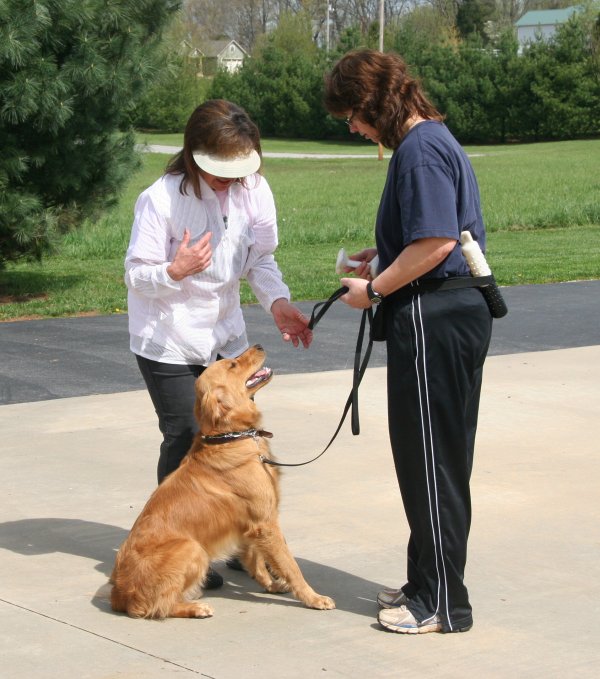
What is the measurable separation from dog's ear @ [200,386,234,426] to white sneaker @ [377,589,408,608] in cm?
96

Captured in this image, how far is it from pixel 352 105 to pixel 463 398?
3.82ft

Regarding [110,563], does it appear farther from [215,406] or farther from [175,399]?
[215,406]

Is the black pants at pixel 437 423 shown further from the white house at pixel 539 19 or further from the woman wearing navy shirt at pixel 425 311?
the white house at pixel 539 19

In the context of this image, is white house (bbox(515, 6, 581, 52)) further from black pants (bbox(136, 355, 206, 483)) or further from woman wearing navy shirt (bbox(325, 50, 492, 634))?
woman wearing navy shirt (bbox(325, 50, 492, 634))

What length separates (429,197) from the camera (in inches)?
148

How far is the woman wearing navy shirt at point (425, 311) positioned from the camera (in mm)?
3809

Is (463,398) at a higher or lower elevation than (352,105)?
lower

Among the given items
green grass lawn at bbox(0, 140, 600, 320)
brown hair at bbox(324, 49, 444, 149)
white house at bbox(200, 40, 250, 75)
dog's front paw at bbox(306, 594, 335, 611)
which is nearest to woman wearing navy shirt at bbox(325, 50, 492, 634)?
brown hair at bbox(324, 49, 444, 149)

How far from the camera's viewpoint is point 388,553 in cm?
503

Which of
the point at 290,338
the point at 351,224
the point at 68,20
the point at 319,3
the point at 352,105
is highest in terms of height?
the point at 319,3

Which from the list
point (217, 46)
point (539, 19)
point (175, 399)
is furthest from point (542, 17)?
point (175, 399)

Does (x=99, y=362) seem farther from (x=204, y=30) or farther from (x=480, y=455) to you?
(x=204, y=30)

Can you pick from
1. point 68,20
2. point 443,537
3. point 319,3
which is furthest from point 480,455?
point 319,3

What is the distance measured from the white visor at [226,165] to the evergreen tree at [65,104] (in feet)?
25.1
